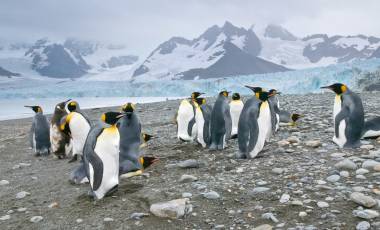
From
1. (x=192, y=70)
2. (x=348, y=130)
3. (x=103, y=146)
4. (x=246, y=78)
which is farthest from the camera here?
(x=192, y=70)

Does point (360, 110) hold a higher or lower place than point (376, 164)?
higher

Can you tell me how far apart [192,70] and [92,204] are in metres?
105

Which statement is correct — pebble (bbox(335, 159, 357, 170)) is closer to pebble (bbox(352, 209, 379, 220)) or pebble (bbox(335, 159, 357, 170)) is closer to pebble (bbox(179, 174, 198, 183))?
pebble (bbox(352, 209, 379, 220))

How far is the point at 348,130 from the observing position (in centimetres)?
505

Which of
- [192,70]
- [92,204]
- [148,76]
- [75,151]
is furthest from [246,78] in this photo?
[192,70]

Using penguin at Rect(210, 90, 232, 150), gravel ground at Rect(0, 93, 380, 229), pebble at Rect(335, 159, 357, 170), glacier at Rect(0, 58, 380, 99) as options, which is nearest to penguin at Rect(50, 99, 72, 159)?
gravel ground at Rect(0, 93, 380, 229)

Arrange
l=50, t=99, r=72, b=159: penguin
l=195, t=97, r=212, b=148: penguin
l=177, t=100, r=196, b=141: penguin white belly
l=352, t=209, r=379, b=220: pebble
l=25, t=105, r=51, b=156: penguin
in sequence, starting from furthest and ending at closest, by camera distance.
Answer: l=25, t=105, r=51, b=156: penguin, l=177, t=100, r=196, b=141: penguin white belly, l=50, t=99, r=72, b=159: penguin, l=195, t=97, r=212, b=148: penguin, l=352, t=209, r=379, b=220: pebble

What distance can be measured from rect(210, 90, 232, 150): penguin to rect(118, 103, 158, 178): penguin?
1137 mm

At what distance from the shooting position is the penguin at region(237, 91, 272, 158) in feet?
16.5

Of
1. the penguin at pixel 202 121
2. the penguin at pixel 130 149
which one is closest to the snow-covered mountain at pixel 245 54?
the penguin at pixel 202 121

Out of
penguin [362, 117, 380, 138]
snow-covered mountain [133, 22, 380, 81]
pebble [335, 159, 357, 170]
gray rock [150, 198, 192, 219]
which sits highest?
snow-covered mountain [133, 22, 380, 81]

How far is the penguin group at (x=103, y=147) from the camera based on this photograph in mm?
4047

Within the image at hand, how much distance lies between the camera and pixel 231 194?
368cm

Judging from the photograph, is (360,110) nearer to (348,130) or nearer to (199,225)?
(348,130)
